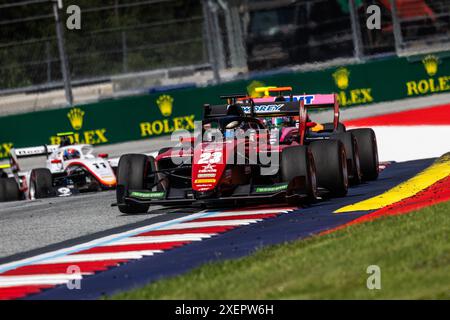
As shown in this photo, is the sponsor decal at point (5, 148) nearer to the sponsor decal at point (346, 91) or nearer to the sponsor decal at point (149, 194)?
the sponsor decal at point (346, 91)

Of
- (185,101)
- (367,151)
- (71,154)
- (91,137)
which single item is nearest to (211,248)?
(367,151)

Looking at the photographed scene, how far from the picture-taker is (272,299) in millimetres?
7508

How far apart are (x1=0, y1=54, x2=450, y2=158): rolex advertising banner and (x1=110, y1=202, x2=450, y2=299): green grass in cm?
1735

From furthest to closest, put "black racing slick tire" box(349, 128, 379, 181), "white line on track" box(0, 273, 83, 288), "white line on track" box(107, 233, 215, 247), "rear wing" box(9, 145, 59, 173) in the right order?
"rear wing" box(9, 145, 59, 173) → "black racing slick tire" box(349, 128, 379, 181) → "white line on track" box(107, 233, 215, 247) → "white line on track" box(0, 273, 83, 288)

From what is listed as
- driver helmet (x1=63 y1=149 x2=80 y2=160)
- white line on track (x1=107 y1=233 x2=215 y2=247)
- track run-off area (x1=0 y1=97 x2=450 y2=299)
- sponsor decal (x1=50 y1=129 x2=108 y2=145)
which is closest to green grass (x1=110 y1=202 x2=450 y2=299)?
track run-off area (x1=0 y1=97 x2=450 y2=299)

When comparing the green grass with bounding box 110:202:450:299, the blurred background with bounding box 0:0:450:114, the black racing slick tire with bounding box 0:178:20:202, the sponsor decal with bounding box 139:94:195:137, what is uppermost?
the blurred background with bounding box 0:0:450:114

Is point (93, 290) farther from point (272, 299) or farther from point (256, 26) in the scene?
point (256, 26)

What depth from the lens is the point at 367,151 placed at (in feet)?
54.2

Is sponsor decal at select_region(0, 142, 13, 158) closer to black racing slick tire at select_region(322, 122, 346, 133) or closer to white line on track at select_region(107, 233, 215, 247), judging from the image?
black racing slick tire at select_region(322, 122, 346, 133)

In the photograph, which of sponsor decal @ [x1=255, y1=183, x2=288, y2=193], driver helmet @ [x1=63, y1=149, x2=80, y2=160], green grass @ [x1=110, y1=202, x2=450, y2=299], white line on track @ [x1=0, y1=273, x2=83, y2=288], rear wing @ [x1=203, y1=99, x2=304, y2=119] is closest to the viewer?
green grass @ [x1=110, y1=202, x2=450, y2=299]

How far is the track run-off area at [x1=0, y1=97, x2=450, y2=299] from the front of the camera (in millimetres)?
9672

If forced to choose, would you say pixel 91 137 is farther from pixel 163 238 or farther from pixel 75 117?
pixel 163 238

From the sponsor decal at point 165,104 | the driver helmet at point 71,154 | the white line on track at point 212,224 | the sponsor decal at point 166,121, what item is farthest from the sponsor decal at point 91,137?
the white line on track at point 212,224

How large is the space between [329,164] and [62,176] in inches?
330
